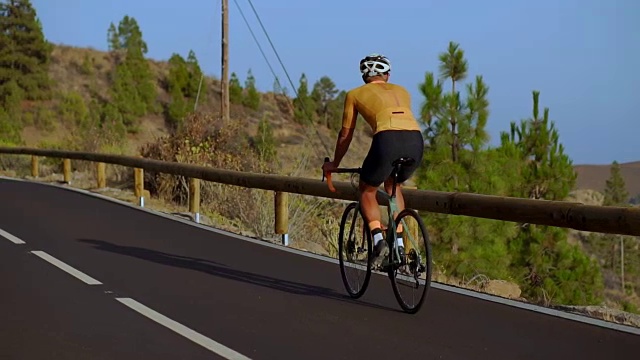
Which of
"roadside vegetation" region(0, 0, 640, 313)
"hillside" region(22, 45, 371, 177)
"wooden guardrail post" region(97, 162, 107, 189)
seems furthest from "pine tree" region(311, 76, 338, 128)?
"wooden guardrail post" region(97, 162, 107, 189)

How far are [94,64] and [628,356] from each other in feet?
307

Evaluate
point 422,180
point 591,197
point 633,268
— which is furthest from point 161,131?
point 591,197

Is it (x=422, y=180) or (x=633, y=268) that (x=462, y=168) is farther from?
(x=633, y=268)

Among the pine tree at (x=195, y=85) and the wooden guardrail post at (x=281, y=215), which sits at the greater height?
→ the pine tree at (x=195, y=85)

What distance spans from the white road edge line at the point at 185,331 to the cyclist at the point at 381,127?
179cm

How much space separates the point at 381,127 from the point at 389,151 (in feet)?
0.68

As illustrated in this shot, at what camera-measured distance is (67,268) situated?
33.2 ft

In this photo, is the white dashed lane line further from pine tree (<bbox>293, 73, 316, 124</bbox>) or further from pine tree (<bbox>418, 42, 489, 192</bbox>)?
pine tree (<bbox>293, 73, 316, 124</bbox>)

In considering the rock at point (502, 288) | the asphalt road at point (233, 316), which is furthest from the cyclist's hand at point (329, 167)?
the rock at point (502, 288)

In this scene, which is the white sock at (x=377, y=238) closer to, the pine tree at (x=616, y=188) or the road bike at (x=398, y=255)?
the road bike at (x=398, y=255)

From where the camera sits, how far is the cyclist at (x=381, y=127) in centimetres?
762

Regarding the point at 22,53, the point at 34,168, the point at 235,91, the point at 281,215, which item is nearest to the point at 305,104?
the point at 235,91

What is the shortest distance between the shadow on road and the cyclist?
3.63ft

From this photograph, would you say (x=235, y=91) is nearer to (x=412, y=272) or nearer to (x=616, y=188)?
(x=616, y=188)
